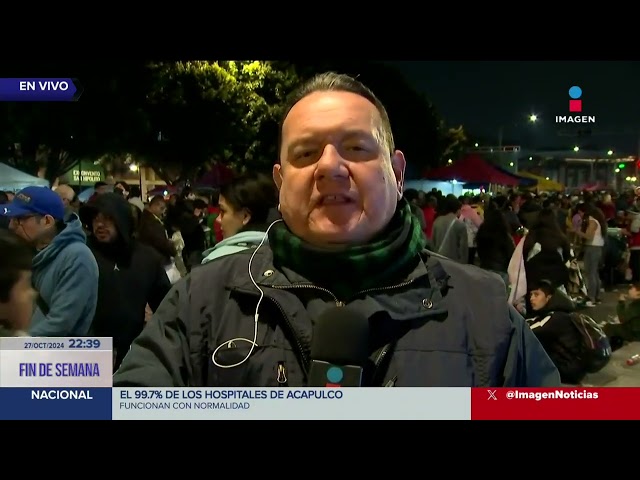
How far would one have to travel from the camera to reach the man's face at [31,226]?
242 cm

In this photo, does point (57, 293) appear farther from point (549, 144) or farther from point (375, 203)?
point (549, 144)

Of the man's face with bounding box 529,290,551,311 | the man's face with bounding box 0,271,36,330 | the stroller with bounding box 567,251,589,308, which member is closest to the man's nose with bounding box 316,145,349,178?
the man's face with bounding box 0,271,36,330

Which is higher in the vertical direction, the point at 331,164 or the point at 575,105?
the point at 575,105

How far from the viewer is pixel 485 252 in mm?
4180

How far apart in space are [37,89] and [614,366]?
275cm

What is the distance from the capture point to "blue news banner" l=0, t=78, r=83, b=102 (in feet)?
7.66

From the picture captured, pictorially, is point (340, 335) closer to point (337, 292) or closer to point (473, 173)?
point (337, 292)

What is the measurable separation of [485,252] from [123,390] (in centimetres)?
270

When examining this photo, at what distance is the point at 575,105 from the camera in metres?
2.44

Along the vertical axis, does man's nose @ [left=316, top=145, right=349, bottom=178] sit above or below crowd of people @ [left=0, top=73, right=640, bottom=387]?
above

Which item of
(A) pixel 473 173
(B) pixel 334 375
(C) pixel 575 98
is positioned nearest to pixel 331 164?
(B) pixel 334 375

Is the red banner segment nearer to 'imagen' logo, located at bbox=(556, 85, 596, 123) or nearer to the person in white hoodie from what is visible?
'imagen' logo, located at bbox=(556, 85, 596, 123)

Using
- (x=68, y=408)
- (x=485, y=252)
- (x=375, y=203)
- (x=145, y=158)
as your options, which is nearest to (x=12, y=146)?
(x=145, y=158)

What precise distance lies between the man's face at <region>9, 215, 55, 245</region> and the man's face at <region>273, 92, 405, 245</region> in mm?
1259
